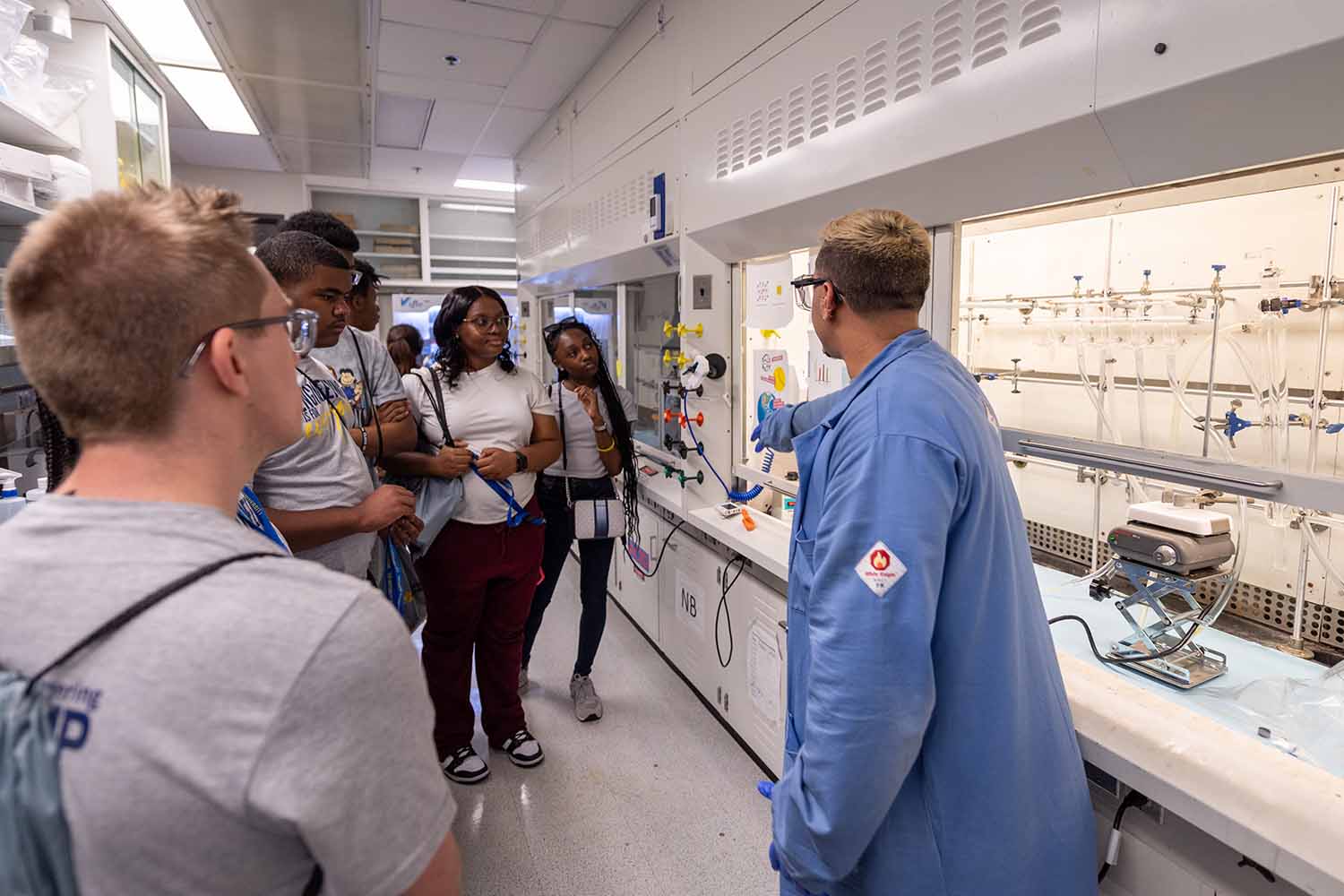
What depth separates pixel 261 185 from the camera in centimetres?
575

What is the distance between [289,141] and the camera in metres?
4.86

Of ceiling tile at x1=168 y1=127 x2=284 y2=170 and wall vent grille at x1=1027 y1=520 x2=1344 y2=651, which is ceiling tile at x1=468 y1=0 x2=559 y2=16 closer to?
wall vent grille at x1=1027 y1=520 x2=1344 y2=651

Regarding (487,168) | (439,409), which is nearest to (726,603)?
(439,409)

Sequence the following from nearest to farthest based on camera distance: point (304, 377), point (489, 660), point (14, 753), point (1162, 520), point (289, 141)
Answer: point (14, 753), point (304, 377), point (1162, 520), point (489, 660), point (289, 141)

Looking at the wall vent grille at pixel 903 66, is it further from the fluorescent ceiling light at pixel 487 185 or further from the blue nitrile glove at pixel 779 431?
the fluorescent ceiling light at pixel 487 185

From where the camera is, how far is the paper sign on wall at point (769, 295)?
228cm

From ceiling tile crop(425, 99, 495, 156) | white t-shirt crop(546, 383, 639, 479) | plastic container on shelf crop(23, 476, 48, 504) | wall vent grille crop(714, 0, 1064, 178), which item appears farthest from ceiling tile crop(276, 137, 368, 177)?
wall vent grille crop(714, 0, 1064, 178)

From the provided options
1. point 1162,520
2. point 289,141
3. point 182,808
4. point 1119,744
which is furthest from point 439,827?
point 289,141

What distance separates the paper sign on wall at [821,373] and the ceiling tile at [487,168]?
395cm

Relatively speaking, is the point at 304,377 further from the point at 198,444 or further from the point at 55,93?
the point at 55,93

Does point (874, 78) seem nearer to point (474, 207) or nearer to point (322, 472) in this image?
point (322, 472)

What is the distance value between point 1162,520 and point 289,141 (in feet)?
17.9

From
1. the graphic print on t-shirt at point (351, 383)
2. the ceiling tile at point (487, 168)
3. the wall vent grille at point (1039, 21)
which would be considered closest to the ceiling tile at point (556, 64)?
the ceiling tile at point (487, 168)

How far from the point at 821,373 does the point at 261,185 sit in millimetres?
5577
